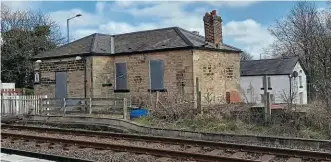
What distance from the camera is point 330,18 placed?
40.7 metres

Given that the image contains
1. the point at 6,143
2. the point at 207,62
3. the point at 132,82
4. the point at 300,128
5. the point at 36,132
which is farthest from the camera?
the point at 132,82

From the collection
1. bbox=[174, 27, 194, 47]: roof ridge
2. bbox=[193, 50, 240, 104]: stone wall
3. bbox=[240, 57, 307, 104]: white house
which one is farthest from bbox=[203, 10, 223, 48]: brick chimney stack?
bbox=[240, 57, 307, 104]: white house

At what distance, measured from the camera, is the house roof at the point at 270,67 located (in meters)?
39.0

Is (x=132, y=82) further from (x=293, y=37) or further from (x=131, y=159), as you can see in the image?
(x=293, y=37)

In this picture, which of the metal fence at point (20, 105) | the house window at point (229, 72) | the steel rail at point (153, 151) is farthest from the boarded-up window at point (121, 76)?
the steel rail at point (153, 151)

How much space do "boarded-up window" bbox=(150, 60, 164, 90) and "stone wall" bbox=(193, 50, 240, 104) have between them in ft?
7.32

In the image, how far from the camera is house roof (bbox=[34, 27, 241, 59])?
21.7 meters

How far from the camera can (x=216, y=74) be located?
73.3 ft

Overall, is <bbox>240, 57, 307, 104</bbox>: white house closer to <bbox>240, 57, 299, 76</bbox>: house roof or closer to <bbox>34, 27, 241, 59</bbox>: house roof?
<bbox>240, 57, 299, 76</bbox>: house roof

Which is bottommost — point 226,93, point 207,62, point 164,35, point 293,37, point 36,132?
point 36,132

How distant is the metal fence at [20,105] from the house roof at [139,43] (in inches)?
178

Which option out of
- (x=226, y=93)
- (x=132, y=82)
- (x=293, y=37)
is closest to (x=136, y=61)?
(x=132, y=82)

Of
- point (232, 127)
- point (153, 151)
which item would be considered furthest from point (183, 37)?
point (153, 151)

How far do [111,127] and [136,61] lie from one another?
23.4 ft
